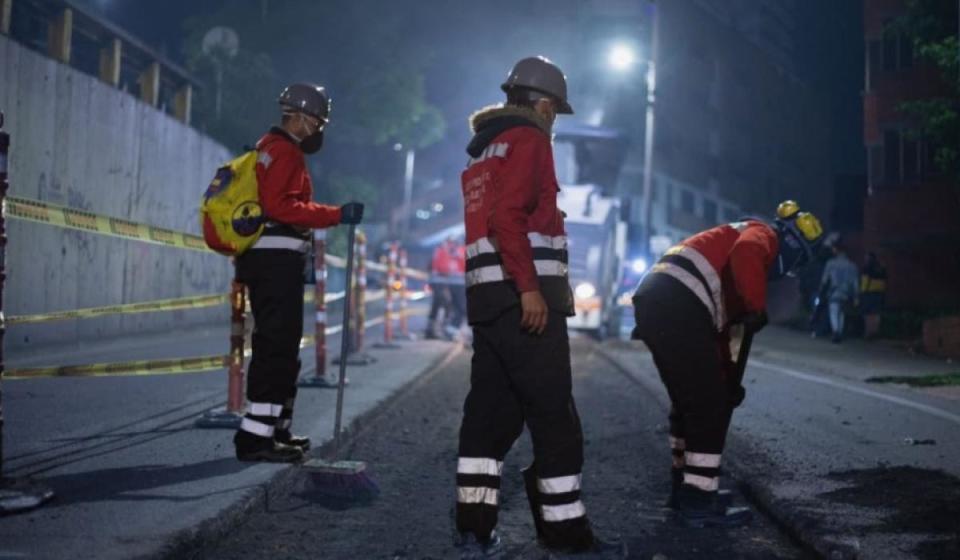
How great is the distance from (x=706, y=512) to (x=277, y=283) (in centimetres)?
244

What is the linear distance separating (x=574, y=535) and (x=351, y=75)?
3782 cm

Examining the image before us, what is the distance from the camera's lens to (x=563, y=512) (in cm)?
385

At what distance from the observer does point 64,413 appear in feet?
22.7

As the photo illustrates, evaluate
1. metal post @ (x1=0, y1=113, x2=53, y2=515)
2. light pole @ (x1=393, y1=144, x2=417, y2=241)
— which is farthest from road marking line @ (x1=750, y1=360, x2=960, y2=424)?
light pole @ (x1=393, y1=144, x2=417, y2=241)

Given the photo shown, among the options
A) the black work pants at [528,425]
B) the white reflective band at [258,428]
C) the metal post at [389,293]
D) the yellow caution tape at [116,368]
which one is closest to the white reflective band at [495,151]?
the black work pants at [528,425]

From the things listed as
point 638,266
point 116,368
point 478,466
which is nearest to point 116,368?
point 116,368

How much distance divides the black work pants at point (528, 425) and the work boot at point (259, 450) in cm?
175

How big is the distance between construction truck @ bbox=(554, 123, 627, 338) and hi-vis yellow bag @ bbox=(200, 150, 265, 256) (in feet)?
44.3

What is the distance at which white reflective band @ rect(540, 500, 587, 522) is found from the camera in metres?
3.85

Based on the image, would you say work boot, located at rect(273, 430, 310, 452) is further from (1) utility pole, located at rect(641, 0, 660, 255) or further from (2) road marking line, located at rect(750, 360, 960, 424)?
(1) utility pole, located at rect(641, 0, 660, 255)

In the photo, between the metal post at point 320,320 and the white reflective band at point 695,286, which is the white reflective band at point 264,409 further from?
the metal post at point 320,320

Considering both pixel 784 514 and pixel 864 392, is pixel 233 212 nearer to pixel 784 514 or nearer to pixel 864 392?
pixel 784 514

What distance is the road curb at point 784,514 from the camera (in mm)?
4012

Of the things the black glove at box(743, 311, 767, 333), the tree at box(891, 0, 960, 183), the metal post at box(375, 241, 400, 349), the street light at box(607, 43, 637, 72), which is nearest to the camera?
the black glove at box(743, 311, 767, 333)
